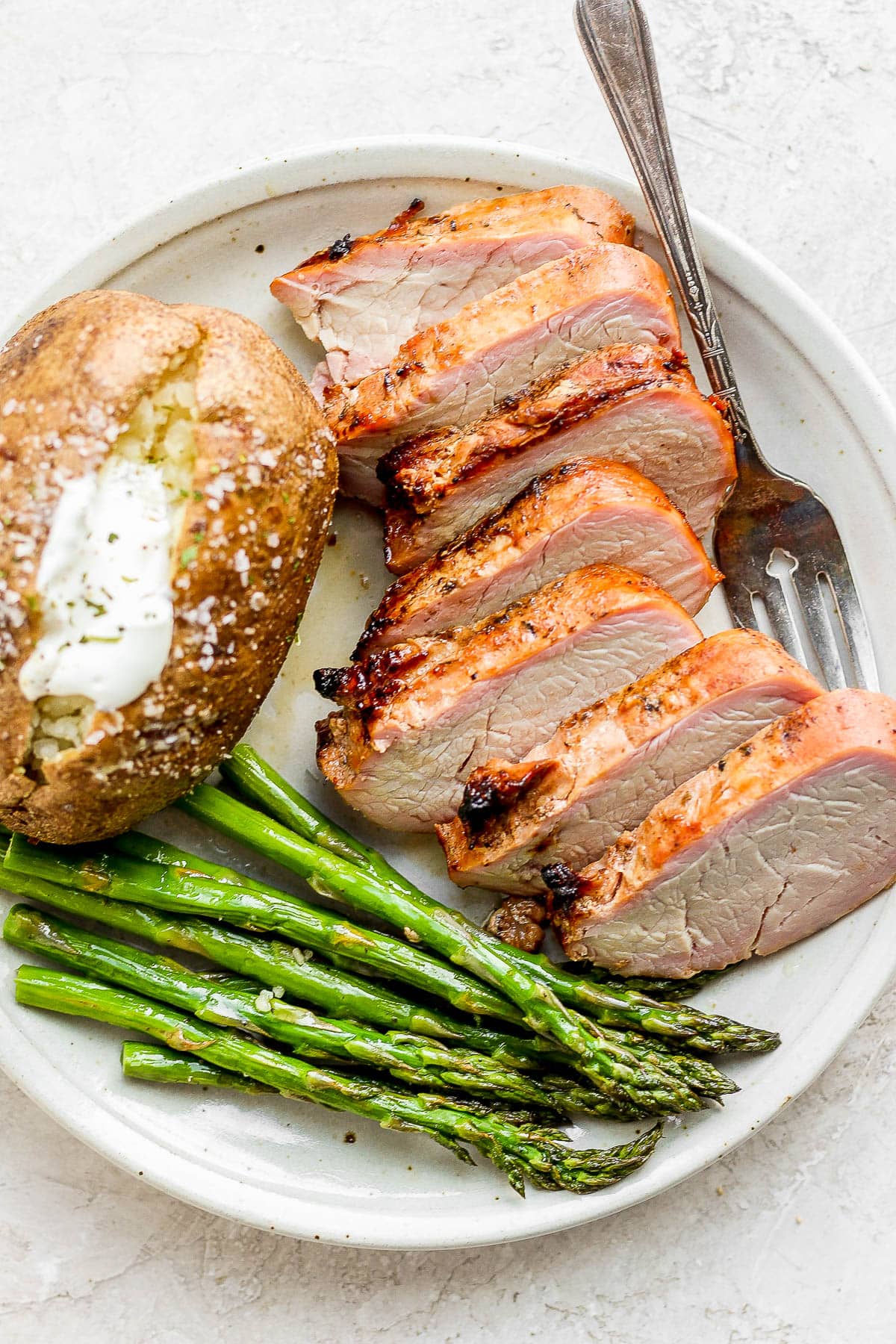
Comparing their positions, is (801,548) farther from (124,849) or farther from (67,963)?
(67,963)

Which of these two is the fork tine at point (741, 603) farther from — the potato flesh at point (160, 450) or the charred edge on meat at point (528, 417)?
the potato flesh at point (160, 450)

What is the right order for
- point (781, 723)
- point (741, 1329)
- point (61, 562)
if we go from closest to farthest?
point (61, 562) → point (781, 723) → point (741, 1329)

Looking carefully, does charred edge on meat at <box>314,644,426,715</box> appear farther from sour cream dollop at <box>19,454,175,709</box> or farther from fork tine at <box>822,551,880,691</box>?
fork tine at <box>822,551,880,691</box>

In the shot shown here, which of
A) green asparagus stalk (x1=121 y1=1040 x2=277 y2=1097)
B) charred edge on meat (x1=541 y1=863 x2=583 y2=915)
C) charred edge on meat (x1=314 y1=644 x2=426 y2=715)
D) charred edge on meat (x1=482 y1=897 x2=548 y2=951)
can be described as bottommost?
green asparagus stalk (x1=121 y1=1040 x2=277 y2=1097)

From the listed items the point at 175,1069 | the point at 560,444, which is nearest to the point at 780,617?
the point at 560,444

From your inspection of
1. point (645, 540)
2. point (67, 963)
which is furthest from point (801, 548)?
point (67, 963)

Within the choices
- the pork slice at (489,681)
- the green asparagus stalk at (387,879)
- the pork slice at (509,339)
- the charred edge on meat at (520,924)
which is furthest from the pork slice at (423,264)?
the charred edge on meat at (520,924)

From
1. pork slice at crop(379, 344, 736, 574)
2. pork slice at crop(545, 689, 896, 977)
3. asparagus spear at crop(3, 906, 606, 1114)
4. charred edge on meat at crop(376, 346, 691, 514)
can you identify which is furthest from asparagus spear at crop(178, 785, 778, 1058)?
charred edge on meat at crop(376, 346, 691, 514)
